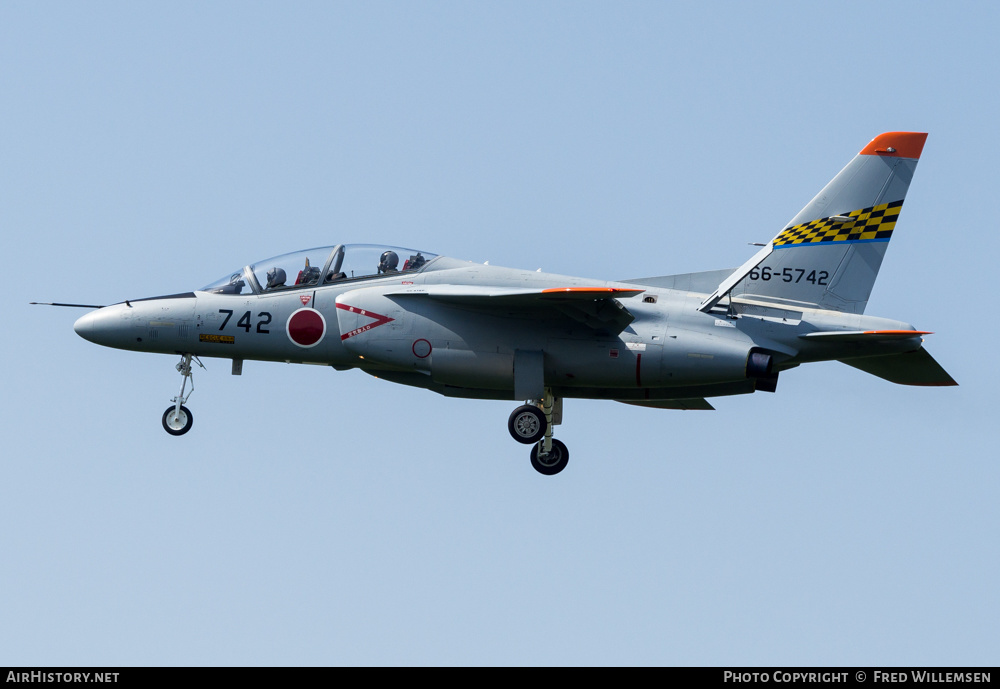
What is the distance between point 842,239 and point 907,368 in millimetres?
2396

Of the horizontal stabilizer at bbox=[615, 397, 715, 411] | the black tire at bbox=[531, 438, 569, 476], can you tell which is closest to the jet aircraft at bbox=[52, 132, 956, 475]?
the black tire at bbox=[531, 438, 569, 476]

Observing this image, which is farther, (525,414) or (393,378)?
(393,378)

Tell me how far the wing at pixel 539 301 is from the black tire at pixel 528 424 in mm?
1553

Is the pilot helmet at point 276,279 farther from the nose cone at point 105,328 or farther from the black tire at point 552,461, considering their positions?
the black tire at point 552,461

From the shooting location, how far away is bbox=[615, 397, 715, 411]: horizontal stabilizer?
24844 mm

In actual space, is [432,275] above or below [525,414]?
above

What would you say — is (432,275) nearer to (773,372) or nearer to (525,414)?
(525,414)

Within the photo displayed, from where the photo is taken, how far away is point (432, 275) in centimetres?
2328

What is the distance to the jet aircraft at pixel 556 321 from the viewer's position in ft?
73.5

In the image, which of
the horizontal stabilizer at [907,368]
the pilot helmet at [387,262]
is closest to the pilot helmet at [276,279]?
the pilot helmet at [387,262]

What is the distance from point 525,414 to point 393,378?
2.74 metres

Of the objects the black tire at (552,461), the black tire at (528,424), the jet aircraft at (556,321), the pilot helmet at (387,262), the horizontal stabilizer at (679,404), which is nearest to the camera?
the jet aircraft at (556,321)

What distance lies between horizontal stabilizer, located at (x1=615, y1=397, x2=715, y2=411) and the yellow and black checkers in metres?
3.40
